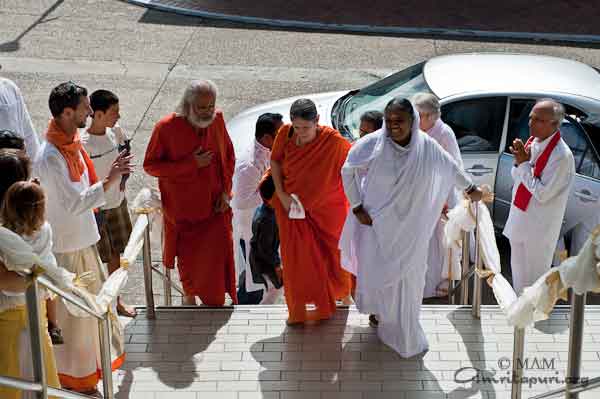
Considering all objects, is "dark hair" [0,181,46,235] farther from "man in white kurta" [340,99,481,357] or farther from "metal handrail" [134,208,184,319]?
"man in white kurta" [340,99,481,357]

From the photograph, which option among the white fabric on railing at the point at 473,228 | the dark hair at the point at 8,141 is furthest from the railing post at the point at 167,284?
the white fabric on railing at the point at 473,228

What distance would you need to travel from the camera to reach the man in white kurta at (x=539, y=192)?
22.0 ft

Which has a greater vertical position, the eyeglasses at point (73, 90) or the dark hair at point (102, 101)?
the dark hair at point (102, 101)

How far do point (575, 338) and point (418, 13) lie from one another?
47.0 ft

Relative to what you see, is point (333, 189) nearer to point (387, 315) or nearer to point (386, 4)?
point (387, 315)

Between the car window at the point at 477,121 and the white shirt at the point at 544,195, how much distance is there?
66.0 inches

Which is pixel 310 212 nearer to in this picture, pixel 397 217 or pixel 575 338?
pixel 397 217

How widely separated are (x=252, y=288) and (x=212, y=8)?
11368 millimetres

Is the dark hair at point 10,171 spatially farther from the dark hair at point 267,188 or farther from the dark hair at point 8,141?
the dark hair at point 267,188

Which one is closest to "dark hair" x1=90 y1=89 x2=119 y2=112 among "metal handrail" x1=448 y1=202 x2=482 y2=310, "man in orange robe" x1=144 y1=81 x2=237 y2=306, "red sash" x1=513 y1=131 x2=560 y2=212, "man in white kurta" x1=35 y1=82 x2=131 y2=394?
"man in orange robe" x1=144 y1=81 x2=237 y2=306

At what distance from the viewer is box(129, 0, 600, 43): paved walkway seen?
683 inches

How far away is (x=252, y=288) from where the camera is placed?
743 cm

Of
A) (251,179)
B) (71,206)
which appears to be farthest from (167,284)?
(71,206)

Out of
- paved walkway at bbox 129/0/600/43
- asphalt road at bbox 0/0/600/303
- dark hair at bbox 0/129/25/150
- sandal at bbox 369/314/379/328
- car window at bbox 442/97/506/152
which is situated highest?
paved walkway at bbox 129/0/600/43
